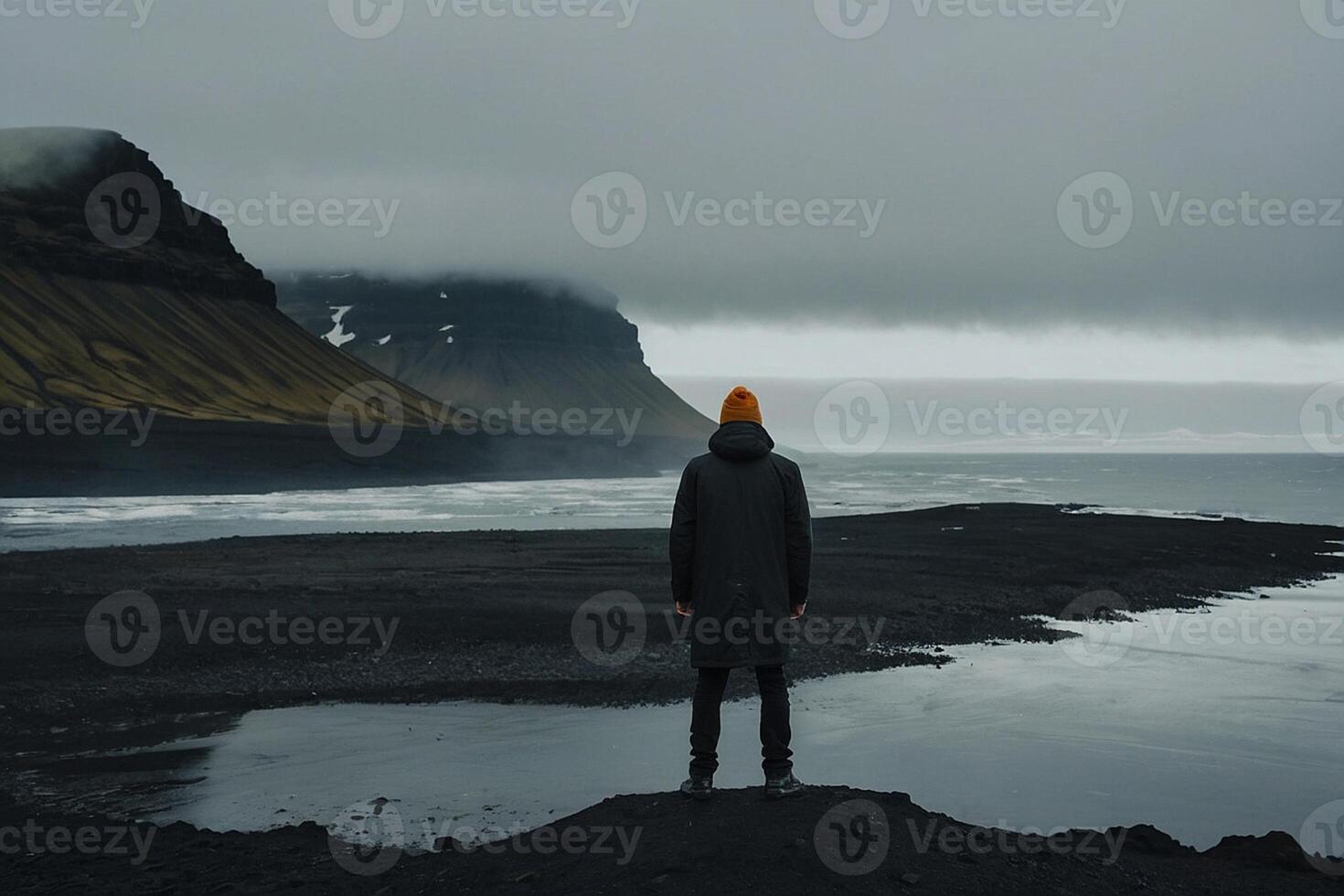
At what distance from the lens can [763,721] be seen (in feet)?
28.5

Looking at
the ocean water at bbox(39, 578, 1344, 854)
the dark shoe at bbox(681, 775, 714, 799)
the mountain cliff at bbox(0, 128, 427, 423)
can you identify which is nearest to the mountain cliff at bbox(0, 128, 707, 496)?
the mountain cliff at bbox(0, 128, 427, 423)

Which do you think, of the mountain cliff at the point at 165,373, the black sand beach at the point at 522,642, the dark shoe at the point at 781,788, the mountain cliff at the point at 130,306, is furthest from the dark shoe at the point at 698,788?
the mountain cliff at the point at 130,306

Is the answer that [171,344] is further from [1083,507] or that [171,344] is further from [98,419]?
[1083,507]

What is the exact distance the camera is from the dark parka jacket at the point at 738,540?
8.39m

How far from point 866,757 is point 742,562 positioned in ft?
18.6

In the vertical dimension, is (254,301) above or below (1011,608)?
above

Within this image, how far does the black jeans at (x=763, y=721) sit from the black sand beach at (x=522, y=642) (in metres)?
0.34

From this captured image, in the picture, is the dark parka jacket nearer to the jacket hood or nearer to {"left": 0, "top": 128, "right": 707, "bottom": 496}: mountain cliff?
the jacket hood

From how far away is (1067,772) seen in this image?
12750mm

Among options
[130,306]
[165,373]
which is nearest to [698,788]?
[165,373]

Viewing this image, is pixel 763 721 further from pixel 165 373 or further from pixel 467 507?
pixel 165 373

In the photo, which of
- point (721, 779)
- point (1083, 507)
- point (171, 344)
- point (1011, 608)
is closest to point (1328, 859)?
point (721, 779)

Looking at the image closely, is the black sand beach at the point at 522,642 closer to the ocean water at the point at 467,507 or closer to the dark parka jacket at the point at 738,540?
the dark parka jacket at the point at 738,540

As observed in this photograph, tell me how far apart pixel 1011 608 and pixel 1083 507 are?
4843 centimetres
